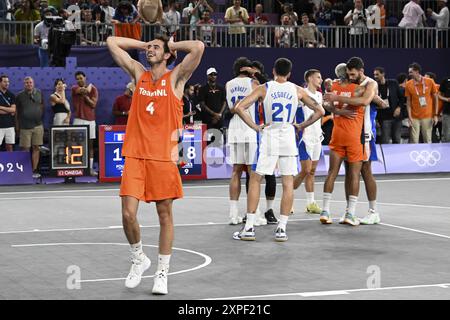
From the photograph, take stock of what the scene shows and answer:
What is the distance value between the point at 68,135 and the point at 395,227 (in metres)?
9.31

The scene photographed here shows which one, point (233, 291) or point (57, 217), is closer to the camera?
point (233, 291)

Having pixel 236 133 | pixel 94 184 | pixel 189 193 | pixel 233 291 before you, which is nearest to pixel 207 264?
pixel 233 291

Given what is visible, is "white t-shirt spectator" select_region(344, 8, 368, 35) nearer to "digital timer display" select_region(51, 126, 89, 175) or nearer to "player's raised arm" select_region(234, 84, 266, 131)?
"digital timer display" select_region(51, 126, 89, 175)

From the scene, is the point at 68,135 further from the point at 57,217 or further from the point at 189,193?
the point at 57,217

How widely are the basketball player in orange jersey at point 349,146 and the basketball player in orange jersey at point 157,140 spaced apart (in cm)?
549

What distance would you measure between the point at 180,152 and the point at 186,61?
40.9 ft

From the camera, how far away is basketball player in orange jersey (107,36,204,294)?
32.9 feet

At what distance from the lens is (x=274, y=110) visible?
45.1ft

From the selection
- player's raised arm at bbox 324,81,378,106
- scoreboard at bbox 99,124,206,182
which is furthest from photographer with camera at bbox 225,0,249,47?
player's raised arm at bbox 324,81,378,106

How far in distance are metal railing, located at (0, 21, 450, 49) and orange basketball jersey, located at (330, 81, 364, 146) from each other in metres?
10.2

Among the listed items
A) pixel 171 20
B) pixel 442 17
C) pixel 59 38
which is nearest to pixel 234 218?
pixel 59 38

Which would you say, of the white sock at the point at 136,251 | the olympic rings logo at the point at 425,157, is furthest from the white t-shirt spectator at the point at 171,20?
the white sock at the point at 136,251
